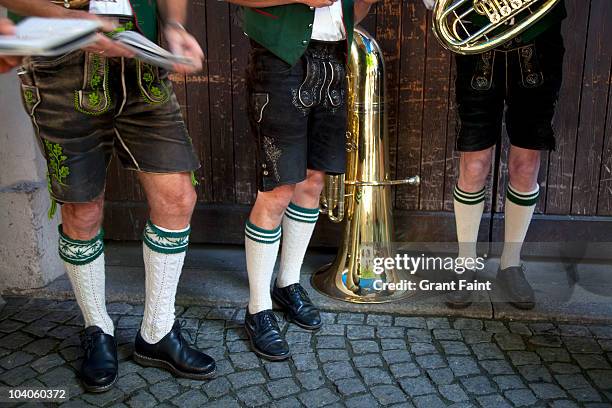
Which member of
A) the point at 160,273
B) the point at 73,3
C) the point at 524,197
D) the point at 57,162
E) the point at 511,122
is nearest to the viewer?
the point at 73,3

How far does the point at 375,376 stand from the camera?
282 cm

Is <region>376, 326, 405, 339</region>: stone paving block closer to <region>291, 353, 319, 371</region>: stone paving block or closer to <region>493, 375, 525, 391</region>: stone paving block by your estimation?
<region>291, 353, 319, 371</region>: stone paving block

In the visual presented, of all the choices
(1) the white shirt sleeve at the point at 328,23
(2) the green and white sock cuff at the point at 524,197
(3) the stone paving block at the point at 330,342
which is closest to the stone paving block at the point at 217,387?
(3) the stone paving block at the point at 330,342

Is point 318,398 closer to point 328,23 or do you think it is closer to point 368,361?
point 368,361

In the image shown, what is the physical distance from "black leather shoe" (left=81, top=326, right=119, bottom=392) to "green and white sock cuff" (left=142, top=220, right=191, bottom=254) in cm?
45

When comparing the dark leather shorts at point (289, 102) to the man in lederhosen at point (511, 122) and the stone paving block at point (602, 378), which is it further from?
the stone paving block at point (602, 378)

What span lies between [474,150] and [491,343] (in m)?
0.89

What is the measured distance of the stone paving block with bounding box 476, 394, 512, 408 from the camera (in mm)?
2613

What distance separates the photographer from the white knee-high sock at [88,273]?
2.71 m

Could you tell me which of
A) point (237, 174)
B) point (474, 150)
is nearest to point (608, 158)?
point (474, 150)

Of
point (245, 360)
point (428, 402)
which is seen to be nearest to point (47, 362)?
point (245, 360)

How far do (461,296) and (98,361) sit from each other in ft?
5.60

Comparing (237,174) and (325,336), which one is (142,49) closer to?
(325,336)

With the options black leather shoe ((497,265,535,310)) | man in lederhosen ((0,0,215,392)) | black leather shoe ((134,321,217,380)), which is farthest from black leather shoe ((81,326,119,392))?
black leather shoe ((497,265,535,310))
